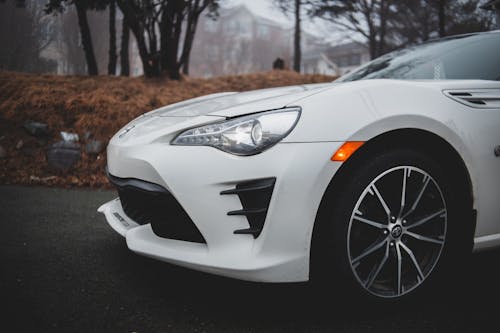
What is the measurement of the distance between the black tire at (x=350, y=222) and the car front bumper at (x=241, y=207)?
9cm

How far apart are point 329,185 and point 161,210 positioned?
0.77 meters

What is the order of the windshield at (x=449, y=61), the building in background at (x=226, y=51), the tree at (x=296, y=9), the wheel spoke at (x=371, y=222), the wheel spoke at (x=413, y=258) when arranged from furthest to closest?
1. the building in background at (x=226, y=51)
2. the tree at (x=296, y=9)
3. the windshield at (x=449, y=61)
4. the wheel spoke at (x=413, y=258)
5. the wheel spoke at (x=371, y=222)

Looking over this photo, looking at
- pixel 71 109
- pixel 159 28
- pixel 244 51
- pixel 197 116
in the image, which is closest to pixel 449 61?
pixel 197 116

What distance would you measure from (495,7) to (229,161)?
42.1 ft

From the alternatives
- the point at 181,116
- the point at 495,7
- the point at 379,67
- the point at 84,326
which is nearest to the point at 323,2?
the point at 495,7

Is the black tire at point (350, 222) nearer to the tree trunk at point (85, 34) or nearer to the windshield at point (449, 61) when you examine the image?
the windshield at point (449, 61)

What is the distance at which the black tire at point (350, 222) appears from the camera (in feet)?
5.45

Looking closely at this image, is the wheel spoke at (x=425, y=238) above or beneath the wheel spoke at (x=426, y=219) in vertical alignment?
beneath

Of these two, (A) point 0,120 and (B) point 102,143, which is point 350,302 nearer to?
(B) point 102,143

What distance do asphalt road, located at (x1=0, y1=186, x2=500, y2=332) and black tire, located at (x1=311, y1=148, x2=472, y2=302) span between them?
114 millimetres

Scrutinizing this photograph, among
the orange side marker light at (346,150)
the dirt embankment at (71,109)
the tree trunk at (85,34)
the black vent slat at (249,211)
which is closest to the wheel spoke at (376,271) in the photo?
the orange side marker light at (346,150)

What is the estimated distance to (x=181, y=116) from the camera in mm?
2102

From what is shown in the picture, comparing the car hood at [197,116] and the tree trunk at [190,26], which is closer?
the car hood at [197,116]

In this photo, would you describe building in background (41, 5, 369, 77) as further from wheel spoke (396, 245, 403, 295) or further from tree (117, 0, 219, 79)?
wheel spoke (396, 245, 403, 295)
